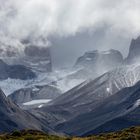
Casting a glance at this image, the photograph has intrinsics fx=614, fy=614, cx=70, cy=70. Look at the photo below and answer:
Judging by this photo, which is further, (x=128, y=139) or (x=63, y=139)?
(x=63, y=139)

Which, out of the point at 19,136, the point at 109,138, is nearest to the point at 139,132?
the point at 109,138

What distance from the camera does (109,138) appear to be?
142250 mm

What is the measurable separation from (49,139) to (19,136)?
13.2m

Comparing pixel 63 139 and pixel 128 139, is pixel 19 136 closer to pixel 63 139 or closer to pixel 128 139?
pixel 63 139

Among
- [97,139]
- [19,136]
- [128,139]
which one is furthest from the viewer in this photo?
[19,136]

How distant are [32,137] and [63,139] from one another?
7.51 m

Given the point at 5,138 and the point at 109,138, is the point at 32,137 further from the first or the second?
the point at 109,138

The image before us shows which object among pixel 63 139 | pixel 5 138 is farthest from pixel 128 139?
pixel 5 138

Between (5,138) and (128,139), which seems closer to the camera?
(128,139)

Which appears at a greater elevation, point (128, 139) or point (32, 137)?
point (32, 137)

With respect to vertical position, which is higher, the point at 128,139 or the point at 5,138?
the point at 5,138

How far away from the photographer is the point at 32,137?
148125 mm

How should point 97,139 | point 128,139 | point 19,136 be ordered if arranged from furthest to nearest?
point 19,136 < point 97,139 < point 128,139

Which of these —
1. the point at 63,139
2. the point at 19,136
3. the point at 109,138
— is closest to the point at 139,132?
the point at 109,138
